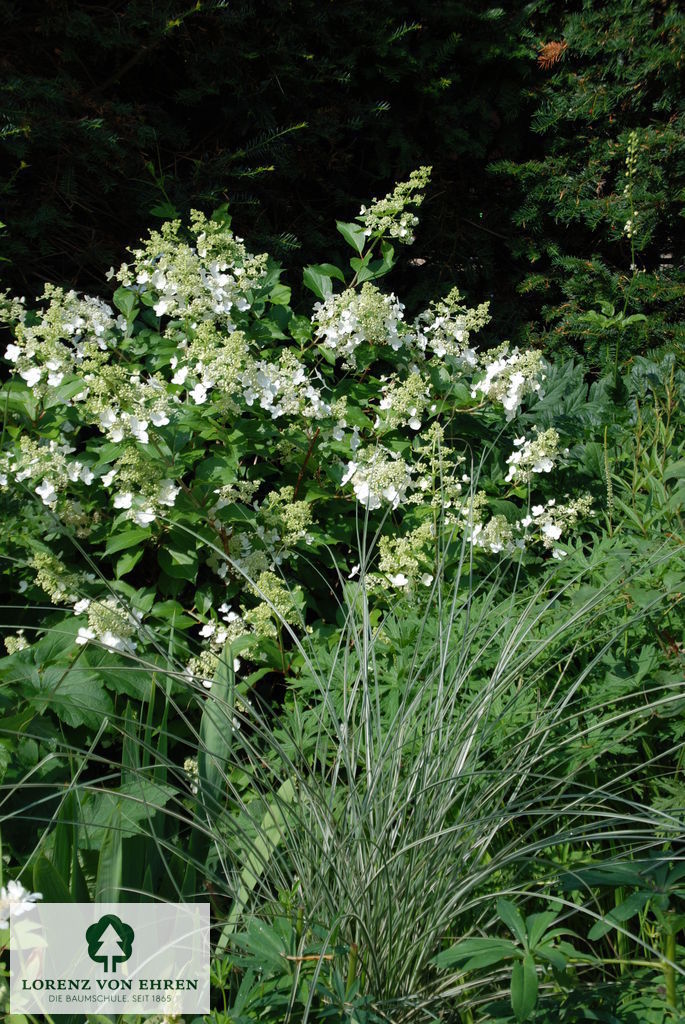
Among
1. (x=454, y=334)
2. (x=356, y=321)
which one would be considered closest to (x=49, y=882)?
(x=356, y=321)

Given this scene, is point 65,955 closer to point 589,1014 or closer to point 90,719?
point 90,719

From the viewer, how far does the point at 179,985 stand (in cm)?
156

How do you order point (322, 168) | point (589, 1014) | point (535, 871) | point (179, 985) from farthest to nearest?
1. point (322, 168)
2. point (535, 871)
3. point (179, 985)
4. point (589, 1014)

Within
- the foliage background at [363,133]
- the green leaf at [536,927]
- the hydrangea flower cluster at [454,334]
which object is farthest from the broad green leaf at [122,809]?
the foliage background at [363,133]

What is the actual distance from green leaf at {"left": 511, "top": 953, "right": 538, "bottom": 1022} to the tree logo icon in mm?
733

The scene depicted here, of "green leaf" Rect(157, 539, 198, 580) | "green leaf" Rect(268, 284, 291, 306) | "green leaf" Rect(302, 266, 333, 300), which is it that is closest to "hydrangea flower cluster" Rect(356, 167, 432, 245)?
"green leaf" Rect(302, 266, 333, 300)

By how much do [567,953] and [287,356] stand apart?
166cm

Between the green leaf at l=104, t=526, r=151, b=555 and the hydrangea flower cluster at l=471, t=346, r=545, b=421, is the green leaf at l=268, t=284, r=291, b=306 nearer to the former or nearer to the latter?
the hydrangea flower cluster at l=471, t=346, r=545, b=421

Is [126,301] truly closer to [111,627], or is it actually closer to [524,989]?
[111,627]

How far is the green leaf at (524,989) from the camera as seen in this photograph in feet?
4.06

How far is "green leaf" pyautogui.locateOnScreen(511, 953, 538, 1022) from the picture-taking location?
124 cm

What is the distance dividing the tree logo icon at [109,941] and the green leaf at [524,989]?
73 cm

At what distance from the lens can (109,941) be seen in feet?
5.27

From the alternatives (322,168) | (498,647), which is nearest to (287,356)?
(498,647)
